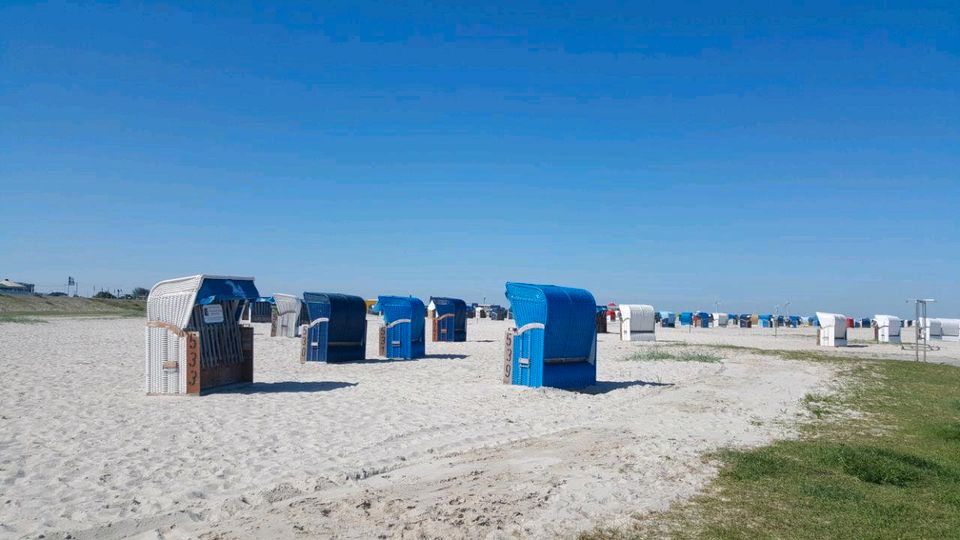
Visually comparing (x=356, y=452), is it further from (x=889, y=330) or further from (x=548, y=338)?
(x=889, y=330)

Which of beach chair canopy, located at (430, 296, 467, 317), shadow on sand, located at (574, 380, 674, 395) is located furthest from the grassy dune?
shadow on sand, located at (574, 380, 674, 395)

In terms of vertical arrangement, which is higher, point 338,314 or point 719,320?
point 338,314

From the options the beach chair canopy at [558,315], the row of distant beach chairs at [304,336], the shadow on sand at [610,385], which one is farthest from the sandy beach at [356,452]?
the beach chair canopy at [558,315]

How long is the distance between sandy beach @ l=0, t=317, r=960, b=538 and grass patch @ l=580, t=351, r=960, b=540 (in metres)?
0.43

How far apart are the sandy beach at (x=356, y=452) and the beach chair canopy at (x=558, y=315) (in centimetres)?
111

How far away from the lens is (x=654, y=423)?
11.6 m

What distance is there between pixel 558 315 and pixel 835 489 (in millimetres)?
8820

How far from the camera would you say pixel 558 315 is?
1577 cm

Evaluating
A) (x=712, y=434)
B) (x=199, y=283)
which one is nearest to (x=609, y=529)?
(x=712, y=434)

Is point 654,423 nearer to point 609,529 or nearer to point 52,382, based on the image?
point 609,529

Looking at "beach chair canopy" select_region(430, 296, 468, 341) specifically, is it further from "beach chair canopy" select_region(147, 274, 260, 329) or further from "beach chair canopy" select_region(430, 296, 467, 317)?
"beach chair canopy" select_region(147, 274, 260, 329)

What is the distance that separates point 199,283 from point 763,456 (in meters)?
10.1

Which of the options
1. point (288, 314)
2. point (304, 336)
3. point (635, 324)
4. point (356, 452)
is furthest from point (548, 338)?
point (635, 324)

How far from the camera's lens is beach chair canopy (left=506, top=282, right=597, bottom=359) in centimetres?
1565
